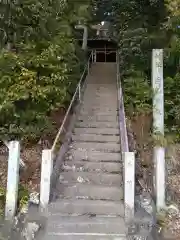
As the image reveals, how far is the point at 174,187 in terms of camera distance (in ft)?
22.6

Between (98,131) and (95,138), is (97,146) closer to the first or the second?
(95,138)

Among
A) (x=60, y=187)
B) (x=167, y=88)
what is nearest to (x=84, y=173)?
(x=60, y=187)

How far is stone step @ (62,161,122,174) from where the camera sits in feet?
23.8

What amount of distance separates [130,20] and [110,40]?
1103 centimetres

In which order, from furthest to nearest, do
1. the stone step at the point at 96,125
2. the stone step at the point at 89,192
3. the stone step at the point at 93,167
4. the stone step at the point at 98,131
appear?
1. the stone step at the point at 96,125
2. the stone step at the point at 98,131
3. the stone step at the point at 93,167
4. the stone step at the point at 89,192

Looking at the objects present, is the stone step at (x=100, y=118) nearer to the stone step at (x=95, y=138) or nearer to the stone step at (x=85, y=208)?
the stone step at (x=95, y=138)

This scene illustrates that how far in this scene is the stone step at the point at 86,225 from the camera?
18.4ft

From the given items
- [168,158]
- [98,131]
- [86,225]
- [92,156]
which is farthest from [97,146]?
[86,225]

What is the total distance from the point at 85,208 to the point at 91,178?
95 cm

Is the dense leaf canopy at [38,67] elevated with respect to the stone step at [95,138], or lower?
elevated

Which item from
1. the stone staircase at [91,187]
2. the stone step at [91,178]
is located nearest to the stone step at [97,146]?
the stone staircase at [91,187]

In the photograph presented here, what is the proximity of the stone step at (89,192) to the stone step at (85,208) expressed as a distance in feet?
0.50

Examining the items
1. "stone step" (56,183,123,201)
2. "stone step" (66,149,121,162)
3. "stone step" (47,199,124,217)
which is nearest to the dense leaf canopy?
"stone step" (66,149,121,162)

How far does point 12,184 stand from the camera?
597 cm
